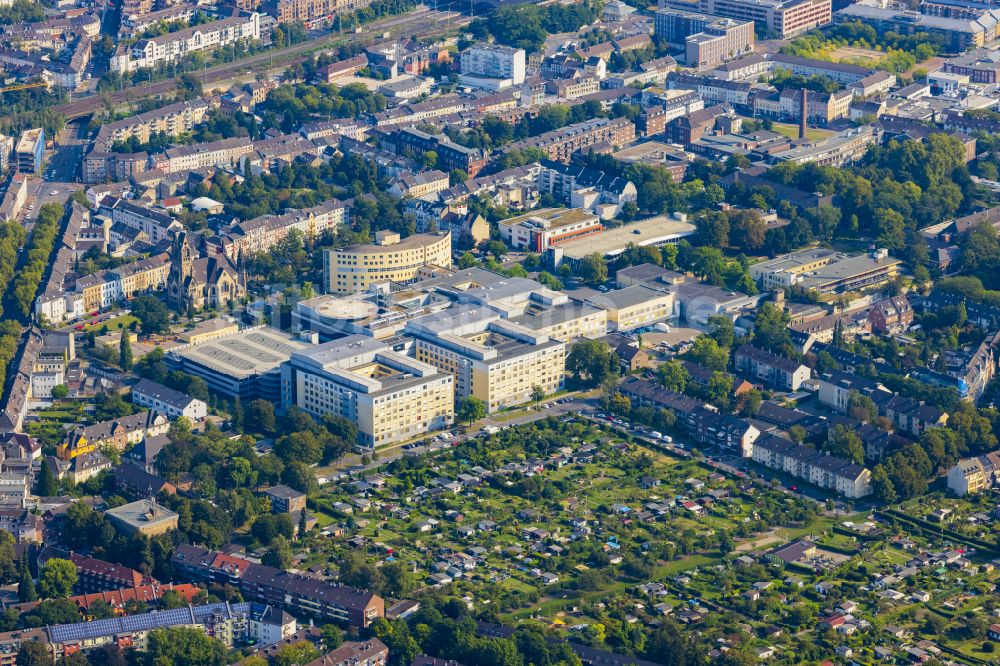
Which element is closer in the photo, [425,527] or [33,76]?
[425,527]

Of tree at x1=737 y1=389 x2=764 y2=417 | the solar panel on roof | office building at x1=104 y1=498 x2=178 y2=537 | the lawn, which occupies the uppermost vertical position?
the solar panel on roof

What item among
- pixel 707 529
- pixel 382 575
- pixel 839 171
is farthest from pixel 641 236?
pixel 382 575

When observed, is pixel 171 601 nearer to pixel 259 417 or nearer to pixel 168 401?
pixel 259 417

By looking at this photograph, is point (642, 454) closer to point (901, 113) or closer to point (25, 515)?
point (25, 515)

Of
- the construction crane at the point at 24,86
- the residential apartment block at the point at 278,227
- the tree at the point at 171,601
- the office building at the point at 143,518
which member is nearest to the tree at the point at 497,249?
the residential apartment block at the point at 278,227

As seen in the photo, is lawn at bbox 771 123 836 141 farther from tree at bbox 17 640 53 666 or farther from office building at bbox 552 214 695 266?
tree at bbox 17 640 53 666

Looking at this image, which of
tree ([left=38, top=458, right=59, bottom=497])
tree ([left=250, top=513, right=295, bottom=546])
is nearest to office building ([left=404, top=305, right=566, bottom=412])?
tree ([left=250, top=513, right=295, bottom=546])

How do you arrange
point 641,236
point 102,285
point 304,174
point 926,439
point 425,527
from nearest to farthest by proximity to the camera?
point 425,527 < point 926,439 < point 102,285 < point 641,236 < point 304,174
